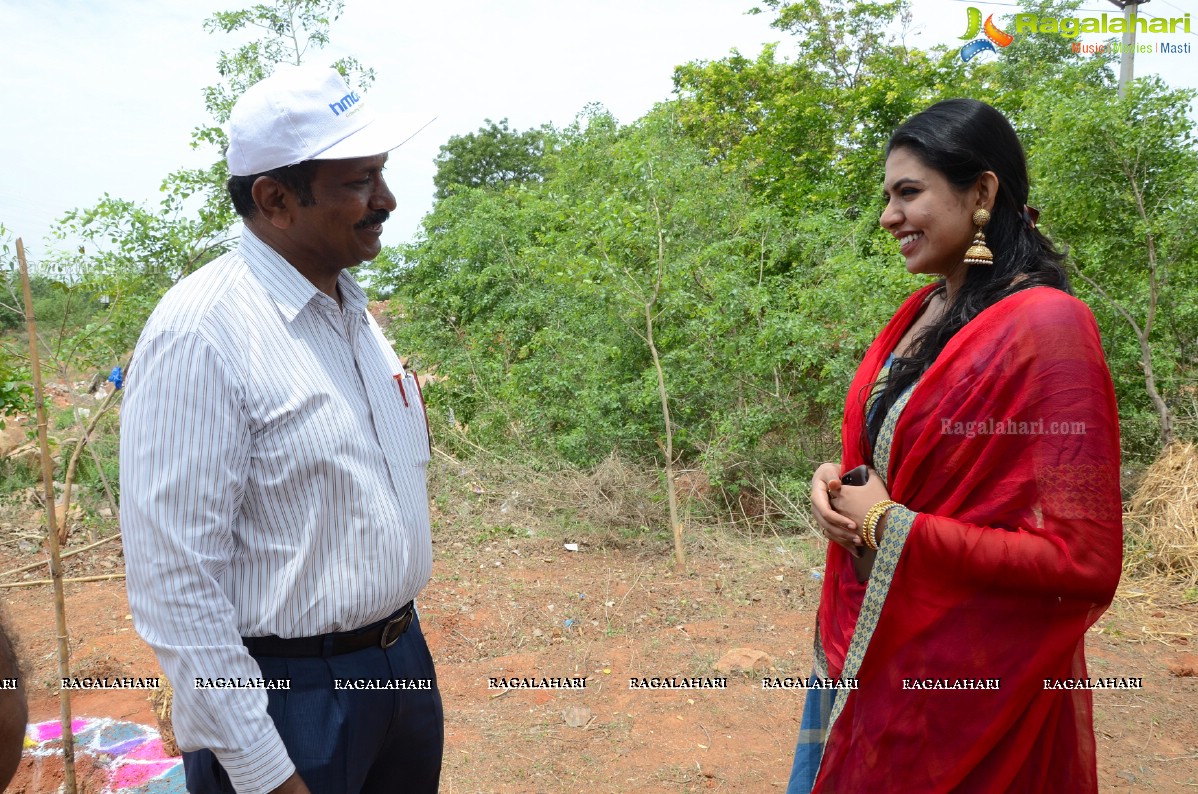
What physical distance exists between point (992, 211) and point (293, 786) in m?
1.57

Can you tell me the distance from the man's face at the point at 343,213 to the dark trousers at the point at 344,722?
0.71 metres

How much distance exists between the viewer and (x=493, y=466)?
743 centimetres

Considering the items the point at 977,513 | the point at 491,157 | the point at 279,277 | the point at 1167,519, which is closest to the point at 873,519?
the point at 977,513

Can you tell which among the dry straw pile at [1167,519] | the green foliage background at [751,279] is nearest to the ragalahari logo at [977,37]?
the green foliage background at [751,279]

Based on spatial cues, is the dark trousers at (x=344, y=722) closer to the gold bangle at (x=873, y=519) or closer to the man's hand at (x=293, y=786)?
the man's hand at (x=293, y=786)

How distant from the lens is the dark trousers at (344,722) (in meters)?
1.37

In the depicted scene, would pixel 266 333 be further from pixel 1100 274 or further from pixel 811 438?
pixel 1100 274

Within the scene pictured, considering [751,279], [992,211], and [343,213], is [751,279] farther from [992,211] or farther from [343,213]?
[343,213]

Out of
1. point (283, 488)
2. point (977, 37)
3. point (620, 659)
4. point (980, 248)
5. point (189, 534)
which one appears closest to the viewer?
point (189, 534)

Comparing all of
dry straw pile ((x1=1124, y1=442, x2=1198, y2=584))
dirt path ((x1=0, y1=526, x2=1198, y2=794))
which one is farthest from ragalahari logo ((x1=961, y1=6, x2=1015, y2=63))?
dirt path ((x1=0, y1=526, x2=1198, y2=794))

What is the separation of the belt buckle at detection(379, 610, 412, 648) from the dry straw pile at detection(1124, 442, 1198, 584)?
4712 millimetres

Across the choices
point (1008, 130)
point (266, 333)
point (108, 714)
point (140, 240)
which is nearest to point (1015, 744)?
point (1008, 130)

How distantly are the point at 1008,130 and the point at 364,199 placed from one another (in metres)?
1.20

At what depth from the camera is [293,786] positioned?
1.29 m
